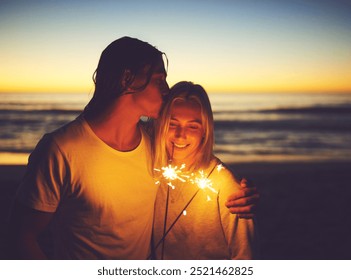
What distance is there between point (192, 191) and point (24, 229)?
1.06 m

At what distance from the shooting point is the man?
218 centimetres

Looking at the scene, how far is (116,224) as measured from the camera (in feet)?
7.77

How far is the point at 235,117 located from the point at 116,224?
18.1m

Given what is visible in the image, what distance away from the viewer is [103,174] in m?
2.34

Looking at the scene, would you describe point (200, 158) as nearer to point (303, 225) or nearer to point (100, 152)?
point (100, 152)

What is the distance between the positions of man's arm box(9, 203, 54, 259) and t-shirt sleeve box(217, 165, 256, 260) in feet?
3.46

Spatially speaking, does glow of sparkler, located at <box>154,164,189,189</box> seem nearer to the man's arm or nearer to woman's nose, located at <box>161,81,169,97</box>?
woman's nose, located at <box>161,81,169,97</box>

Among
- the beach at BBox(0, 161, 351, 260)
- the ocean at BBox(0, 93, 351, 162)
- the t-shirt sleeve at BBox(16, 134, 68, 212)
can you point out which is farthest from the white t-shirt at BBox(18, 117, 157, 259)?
the ocean at BBox(0, 93, 351, 162)

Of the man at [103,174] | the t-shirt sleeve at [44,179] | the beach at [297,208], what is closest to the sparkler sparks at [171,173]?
the man at [103,174]

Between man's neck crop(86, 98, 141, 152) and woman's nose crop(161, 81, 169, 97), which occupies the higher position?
woman's nose crop(161, 81, 169, 97)

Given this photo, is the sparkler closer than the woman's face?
Yes

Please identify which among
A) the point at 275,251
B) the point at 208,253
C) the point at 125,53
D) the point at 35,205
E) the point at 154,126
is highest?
the point at 125,53
